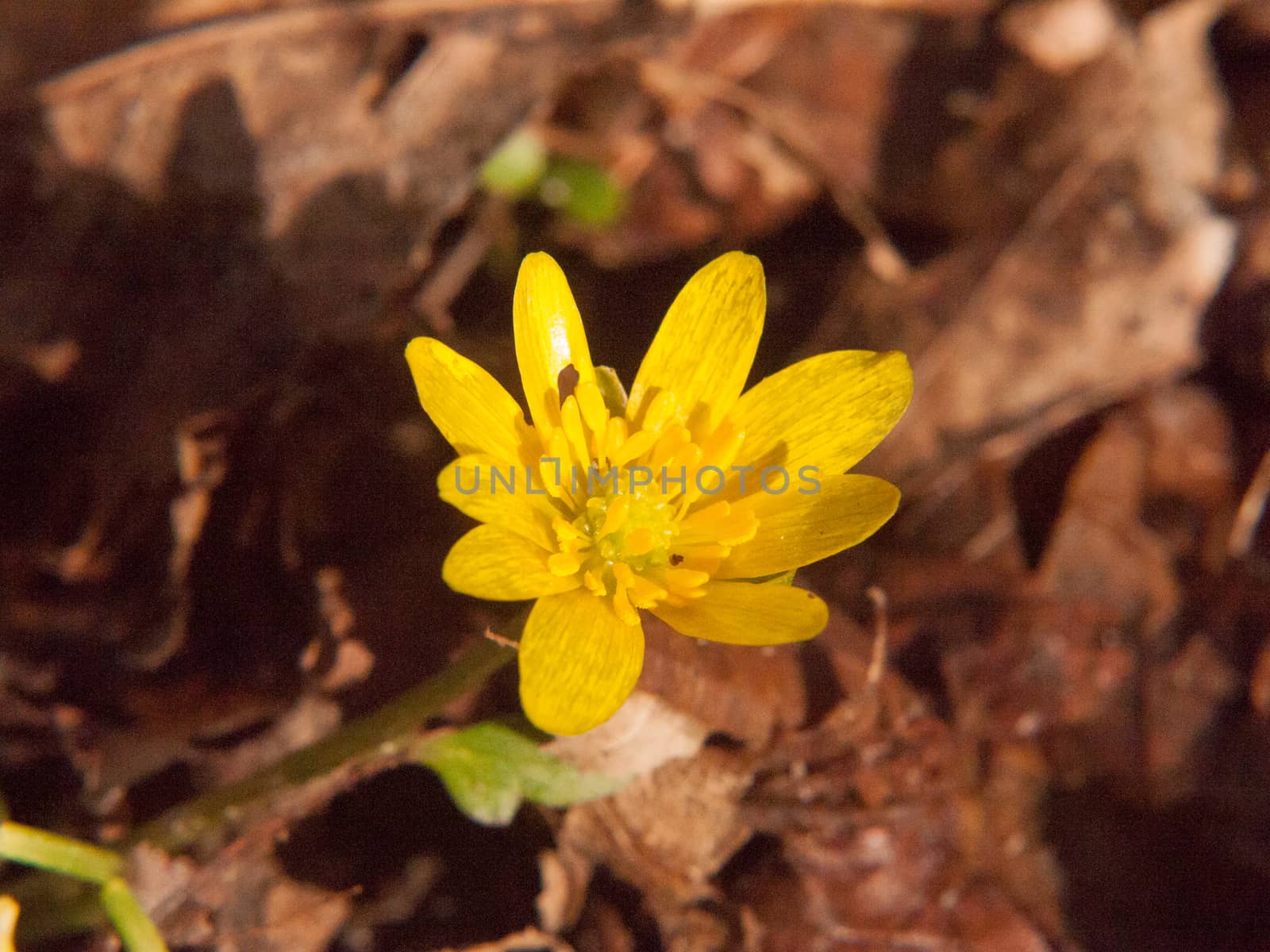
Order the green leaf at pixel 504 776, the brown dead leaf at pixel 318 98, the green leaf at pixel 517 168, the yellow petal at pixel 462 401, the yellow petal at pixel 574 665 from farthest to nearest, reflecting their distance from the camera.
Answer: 1. the green leaf at pixel 517 168
2. the brown dead leaf at pixel 318 98
3. the green leaf at pixel 504 776
4. the yellow petal at pixel 462 401
5. the yellow petal at pixel 574 665

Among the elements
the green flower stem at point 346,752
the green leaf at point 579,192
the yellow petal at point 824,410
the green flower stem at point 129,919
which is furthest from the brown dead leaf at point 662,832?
the green leaf at point 579,192

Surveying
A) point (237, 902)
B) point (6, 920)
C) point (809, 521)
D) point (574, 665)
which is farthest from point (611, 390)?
point (6, 920)

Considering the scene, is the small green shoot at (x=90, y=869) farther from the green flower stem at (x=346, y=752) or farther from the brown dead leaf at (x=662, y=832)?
the brown dead leaf at (x=662, y=832)

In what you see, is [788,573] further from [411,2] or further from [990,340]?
[411,2]

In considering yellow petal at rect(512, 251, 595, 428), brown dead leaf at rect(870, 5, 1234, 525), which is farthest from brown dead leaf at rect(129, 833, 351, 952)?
brown dead leaf at rect(870, 5, 1234, 525)

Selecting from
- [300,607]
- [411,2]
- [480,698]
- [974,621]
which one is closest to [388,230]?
[411,2]
